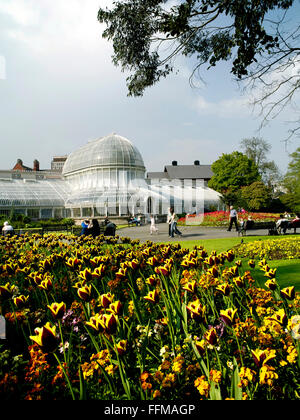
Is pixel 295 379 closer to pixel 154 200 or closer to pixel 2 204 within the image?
pixel 154 200

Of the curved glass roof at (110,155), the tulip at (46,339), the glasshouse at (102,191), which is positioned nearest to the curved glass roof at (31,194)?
the glasshouse at (102,191)

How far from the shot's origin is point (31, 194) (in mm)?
45531

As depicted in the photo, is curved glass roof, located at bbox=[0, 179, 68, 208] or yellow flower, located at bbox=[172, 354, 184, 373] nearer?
yellow flower, located at bbox=[172, 354, 184, 373]

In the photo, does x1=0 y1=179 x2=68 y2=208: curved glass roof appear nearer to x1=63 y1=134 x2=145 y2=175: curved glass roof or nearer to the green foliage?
x1=63 y1=134 x2=145 y2=175: curved glass roof

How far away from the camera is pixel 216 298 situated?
166 inches

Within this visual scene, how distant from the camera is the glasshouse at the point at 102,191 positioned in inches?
1666

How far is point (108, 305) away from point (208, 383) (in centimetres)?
85

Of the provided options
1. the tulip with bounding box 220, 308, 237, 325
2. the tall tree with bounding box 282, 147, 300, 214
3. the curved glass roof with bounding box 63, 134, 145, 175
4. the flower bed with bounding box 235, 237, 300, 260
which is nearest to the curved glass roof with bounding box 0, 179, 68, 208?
the curved glass roof with bounding box 63, 134, 145, 175

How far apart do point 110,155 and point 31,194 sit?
1398 cm

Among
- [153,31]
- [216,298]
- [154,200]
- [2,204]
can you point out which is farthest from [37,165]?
[216,298]

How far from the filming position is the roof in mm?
80438

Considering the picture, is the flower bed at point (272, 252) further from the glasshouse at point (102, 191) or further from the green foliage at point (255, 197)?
the green foliage at point (255, 197)

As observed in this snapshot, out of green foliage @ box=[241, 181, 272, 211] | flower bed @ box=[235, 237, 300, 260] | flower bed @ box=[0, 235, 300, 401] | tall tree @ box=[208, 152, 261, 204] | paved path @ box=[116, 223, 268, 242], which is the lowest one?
paved path @ box=[116, 223, 268, 242]

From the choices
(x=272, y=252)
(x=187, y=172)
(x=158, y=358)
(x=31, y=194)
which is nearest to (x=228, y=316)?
(x=158, y=358)
